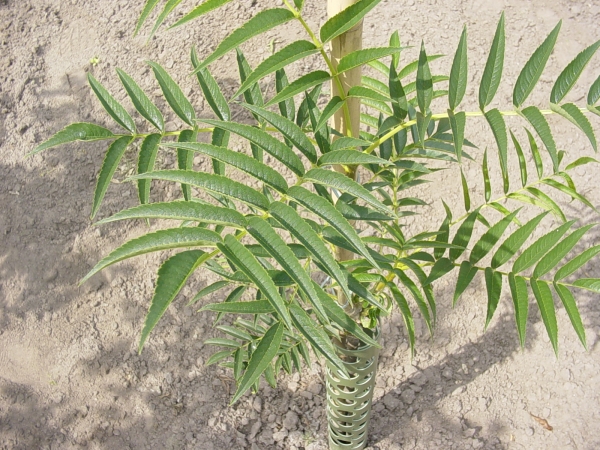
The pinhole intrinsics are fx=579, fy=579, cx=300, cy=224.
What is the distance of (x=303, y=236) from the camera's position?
80cm

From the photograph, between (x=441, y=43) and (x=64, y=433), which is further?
(x=441, y=43)

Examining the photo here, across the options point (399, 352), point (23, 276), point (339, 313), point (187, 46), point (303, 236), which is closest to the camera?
point (303, 236)

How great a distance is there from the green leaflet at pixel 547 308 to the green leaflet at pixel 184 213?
625 mm

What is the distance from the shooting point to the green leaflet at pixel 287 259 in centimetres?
76

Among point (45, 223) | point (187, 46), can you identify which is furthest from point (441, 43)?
point (45, 223)

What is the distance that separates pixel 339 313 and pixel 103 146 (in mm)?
2126

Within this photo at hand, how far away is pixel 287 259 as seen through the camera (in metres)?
0.76

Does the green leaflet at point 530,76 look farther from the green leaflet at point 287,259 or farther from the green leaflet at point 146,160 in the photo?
the green leaflet at point 146,160

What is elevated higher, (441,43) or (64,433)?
(441,43)

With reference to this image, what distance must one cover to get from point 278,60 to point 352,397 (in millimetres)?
1152

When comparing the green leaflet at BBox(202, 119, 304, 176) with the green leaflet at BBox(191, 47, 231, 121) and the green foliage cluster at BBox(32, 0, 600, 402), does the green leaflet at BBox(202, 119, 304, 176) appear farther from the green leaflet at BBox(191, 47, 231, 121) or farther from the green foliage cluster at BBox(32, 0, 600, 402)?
the green leaflet at BBox(191, 47, 231, 121)

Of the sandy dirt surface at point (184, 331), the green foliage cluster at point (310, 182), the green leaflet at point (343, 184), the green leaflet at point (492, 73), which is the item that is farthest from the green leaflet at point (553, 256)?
the sandy dirt surface at point (184, 331)

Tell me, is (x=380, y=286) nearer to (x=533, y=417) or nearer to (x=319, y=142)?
(x=319, y=142)

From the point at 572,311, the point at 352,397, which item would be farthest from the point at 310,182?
the point at 352,397
